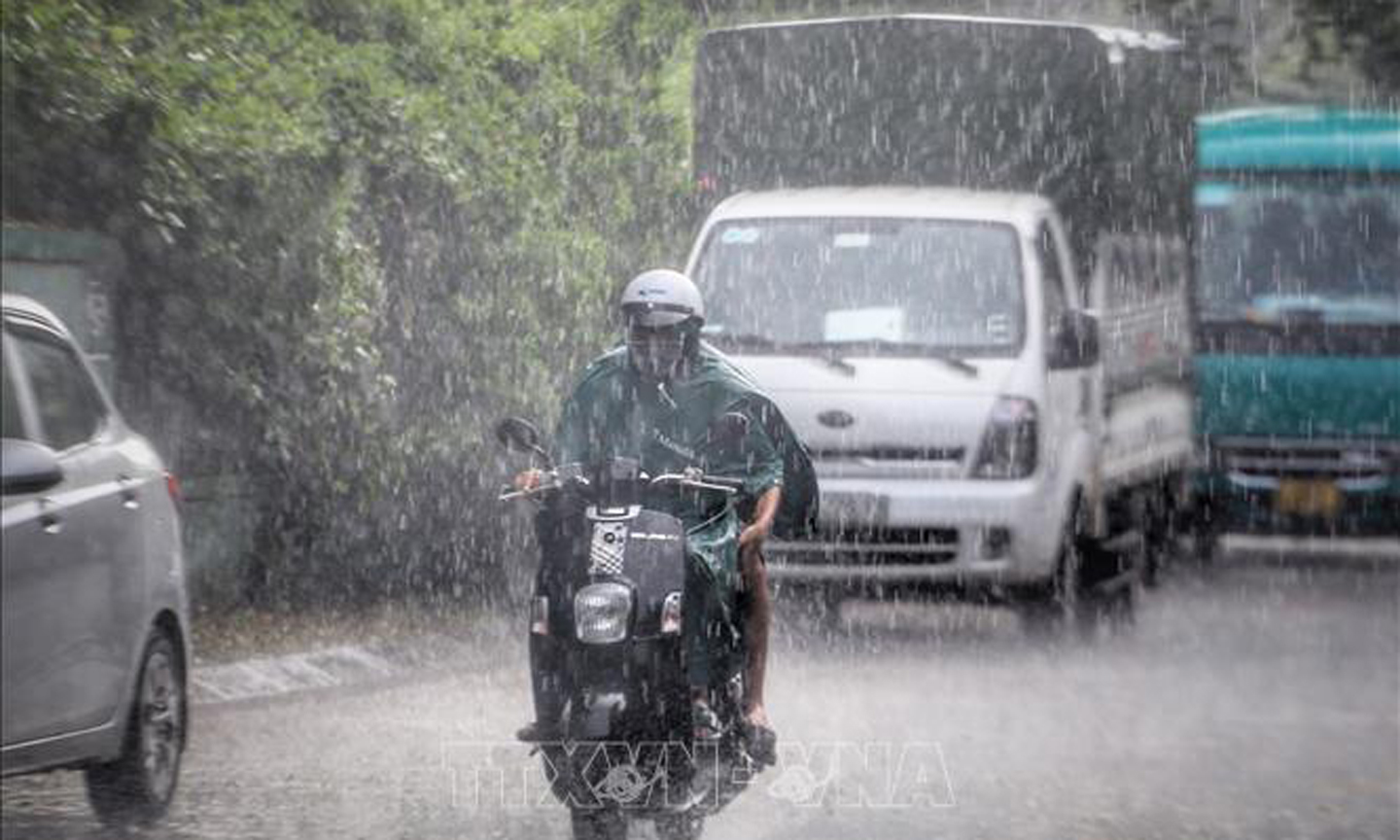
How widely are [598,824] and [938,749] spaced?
305cm

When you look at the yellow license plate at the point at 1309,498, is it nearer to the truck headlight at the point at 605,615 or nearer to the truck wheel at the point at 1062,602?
the truck wheel at the point at 1062,602

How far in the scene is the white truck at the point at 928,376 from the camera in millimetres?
13992

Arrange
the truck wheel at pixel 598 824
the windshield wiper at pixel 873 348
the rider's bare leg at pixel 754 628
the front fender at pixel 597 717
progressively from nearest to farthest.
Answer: the front fender at pixel 597 717, the truck wheel at pixel 598 824, the rider's bare leg at pixel 754 628, the windshield wiper at pixel 873 348

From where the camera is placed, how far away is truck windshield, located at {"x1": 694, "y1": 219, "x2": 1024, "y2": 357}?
1438cm

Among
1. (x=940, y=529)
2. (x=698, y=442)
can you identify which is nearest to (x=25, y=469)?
(x=698, y=442)

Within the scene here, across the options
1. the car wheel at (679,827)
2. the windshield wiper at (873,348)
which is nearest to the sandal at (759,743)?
the car wheel at (679,827)

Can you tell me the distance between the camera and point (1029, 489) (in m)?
14.0

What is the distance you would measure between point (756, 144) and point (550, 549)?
8.65 metres

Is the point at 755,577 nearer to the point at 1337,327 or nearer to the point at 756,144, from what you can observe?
the point at 756,144

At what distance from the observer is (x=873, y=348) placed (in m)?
14.3

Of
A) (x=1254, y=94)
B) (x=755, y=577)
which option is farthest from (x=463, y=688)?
(x=1254, y=94)

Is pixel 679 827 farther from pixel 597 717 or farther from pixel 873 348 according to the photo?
pixel 873 348

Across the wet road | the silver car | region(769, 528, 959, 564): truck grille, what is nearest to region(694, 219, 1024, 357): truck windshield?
region(769, 528, 959, 564): truck grille

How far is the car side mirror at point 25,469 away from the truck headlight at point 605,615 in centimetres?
148
